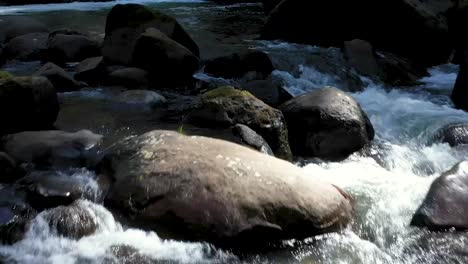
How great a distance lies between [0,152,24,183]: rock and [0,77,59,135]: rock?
1220mm

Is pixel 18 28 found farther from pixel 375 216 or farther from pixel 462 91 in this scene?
pixel 375 216

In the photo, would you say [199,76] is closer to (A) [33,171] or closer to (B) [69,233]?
(A) [33,171]

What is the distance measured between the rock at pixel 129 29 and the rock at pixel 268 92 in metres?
3.05

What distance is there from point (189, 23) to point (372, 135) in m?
10.9

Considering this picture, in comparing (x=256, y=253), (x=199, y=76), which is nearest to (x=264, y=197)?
(x=256, y=253)

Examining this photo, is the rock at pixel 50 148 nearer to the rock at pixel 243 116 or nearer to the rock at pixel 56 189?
the rock at pixel 56 189

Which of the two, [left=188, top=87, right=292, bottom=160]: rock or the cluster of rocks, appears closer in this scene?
the cluster of rocks

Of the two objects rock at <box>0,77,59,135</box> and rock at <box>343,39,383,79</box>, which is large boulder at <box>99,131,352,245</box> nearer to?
rock at <box>0,77,59,135</box>

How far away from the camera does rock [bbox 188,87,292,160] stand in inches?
246

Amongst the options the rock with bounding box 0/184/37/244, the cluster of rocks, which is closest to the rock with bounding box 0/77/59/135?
the cluster of rocks

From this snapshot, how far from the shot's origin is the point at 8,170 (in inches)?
204

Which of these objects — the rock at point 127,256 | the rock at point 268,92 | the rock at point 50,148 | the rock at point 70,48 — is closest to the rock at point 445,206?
the rock at point 127,256

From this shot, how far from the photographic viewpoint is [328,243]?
4309 millimetres

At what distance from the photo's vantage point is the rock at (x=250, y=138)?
19.1 feet
